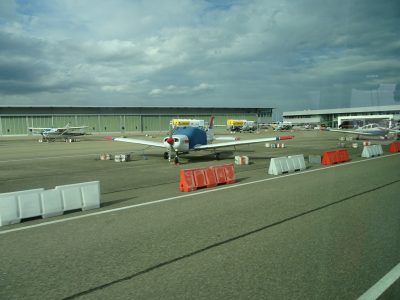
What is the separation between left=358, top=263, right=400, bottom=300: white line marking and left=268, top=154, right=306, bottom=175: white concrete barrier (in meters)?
11.1

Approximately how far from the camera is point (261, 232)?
7.05 meters

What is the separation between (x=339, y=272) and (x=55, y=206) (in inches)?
271

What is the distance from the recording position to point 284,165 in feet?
55.1

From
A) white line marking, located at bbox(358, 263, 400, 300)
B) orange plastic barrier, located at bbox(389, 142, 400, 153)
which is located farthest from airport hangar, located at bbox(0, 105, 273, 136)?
white line marking, located at bbox(358, 263, 400, 300)

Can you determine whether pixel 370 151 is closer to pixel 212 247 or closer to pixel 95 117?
pixel 212 247

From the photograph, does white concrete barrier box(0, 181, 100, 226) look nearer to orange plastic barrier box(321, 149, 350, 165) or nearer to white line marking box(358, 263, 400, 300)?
white line marking box(358, 263, 400, 300)

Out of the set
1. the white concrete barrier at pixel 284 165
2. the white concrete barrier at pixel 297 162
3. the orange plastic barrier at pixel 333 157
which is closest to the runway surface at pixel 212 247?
the white concrete barrier at pixel 284 165

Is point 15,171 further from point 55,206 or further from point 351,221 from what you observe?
point 351,221

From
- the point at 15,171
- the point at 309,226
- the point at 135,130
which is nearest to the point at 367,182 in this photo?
the point at 309,226

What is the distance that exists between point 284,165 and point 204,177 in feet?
17.6

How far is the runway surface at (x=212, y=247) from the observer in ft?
15.1

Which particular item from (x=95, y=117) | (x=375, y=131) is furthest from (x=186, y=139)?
(x=95, y=117)

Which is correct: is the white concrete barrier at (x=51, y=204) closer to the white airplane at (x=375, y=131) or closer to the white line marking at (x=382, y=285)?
the white line marking at (x=382, y=285)

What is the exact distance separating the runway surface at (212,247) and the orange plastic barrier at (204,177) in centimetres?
63
